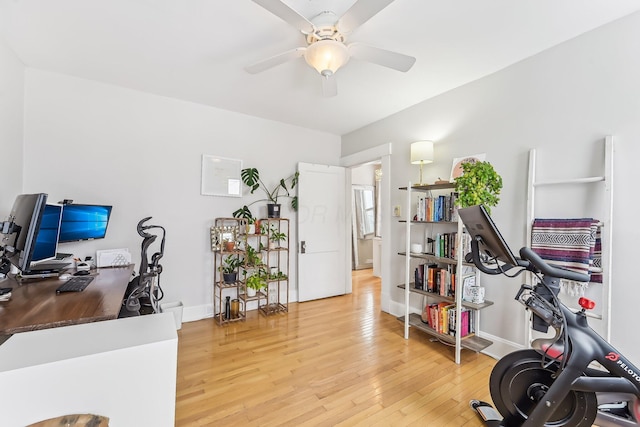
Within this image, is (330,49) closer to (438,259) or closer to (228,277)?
(438,259)

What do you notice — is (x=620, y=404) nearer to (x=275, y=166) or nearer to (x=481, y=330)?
(x=481, y=330)

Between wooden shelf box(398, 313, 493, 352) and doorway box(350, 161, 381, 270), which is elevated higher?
doorway box(350, 161, 381, 270)

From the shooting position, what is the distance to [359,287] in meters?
5.08

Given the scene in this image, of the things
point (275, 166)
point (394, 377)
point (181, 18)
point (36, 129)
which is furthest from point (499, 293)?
point (36, 129)

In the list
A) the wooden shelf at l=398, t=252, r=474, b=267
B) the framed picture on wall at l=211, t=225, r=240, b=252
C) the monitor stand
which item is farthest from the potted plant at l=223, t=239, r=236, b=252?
the wooden shelf at l=398, t=252, r=474, b=267

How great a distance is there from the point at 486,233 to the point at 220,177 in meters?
3.12

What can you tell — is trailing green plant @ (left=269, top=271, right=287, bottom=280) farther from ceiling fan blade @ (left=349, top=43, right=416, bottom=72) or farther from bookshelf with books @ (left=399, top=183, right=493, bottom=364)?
ceiling fan blade @ (left=349, top=43, right=416, bottom=72)

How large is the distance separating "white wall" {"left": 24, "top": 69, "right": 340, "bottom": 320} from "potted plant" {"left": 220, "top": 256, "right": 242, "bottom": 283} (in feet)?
0.64

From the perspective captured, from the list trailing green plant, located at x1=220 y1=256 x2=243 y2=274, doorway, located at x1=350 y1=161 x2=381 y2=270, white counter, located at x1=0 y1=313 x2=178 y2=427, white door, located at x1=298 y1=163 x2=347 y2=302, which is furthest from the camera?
doorway, located at x1=350 y1=161 x2=381 y2=270

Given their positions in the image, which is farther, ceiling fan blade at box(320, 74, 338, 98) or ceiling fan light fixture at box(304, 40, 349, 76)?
ceiling fan blade at box(320, 74, 338, 98)

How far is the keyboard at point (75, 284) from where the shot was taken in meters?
1.72

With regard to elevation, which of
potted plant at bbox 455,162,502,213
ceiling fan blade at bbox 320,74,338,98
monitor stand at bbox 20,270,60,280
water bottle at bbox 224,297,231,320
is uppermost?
ceiling fan blade at bbox 320,74,338,98

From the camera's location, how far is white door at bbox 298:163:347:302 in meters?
4.16

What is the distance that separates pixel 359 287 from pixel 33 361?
459cm
